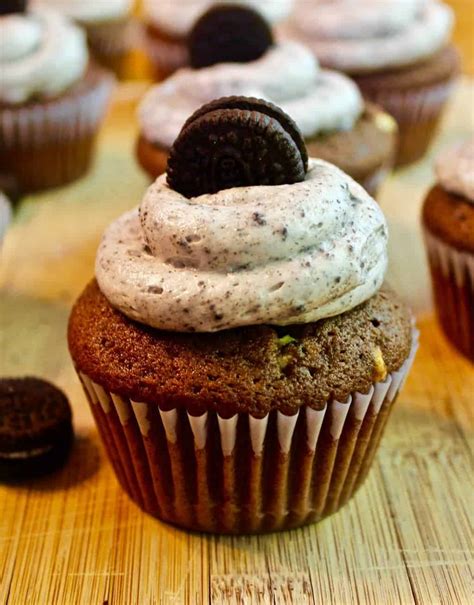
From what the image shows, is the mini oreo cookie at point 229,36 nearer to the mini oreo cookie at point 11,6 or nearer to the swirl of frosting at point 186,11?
the mini oreo cookie at point 11,6

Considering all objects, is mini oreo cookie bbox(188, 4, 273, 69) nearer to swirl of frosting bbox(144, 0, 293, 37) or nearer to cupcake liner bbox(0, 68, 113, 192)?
cupcake liner bbox(0, 68, 113, 192)

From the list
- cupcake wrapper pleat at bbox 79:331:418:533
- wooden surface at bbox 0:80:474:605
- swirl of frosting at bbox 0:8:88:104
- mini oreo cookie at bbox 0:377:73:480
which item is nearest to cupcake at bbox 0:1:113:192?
swirl of frosting at bbox 0:8:88:104

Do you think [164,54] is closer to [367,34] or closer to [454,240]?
[367,34]

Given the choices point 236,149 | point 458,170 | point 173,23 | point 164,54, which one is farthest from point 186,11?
point 236,149

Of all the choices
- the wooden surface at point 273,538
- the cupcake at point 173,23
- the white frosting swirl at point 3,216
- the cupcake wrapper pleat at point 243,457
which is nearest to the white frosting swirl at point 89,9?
the cupcake at point 173,23

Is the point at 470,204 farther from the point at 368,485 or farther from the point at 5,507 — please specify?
the point at 5,507

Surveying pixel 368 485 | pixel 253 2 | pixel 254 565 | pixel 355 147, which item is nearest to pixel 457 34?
pixel 253 2
